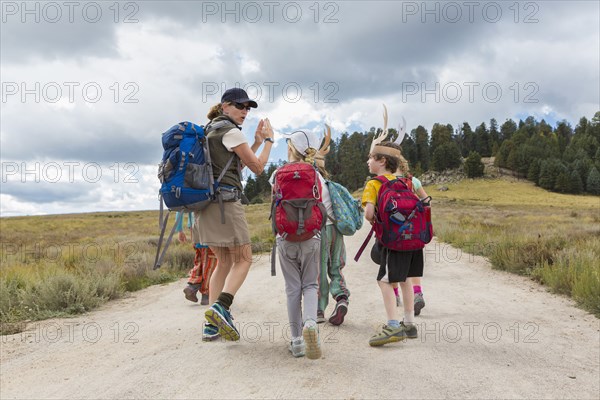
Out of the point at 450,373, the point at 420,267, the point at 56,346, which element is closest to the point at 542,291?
the point at 420,267

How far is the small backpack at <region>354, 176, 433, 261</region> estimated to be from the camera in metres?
4.12

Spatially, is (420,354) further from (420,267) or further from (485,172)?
(485,172)

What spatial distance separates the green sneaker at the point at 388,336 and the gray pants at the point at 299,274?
747mm

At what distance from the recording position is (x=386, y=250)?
4.37 metres

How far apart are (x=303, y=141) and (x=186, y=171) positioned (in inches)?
45.1

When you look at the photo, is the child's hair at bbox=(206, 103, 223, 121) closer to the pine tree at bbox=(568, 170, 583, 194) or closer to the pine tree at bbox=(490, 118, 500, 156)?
the pine tree at bbox=(568, 170, 583, 194)

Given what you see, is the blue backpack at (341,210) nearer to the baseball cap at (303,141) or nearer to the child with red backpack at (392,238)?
the child with red backpack at (392,238)

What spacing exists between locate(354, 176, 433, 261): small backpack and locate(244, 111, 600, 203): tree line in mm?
85336

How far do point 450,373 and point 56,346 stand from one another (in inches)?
160

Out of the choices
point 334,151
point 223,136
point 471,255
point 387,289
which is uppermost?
point 334,151

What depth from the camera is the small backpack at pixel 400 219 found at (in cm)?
412

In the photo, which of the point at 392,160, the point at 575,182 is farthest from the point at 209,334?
the point at 575,182

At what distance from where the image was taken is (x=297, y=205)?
370 cm

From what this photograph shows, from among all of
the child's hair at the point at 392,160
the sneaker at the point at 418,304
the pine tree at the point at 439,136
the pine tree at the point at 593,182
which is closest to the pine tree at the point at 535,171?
the pine tree at the point at 593,182
